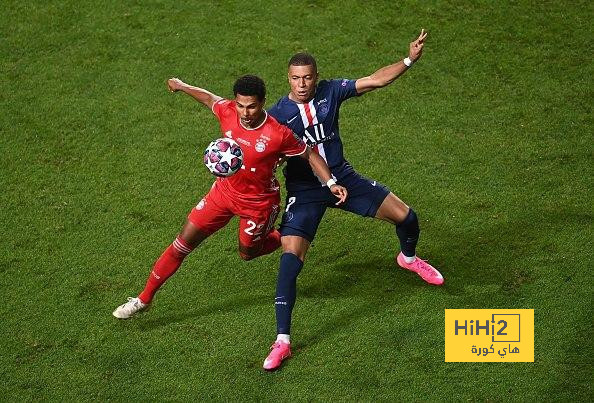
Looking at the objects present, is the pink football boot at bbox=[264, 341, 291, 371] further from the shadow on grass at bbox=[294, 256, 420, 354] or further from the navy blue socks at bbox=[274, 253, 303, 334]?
the shadow on grass at bbox=[294, 256, 420, 354]

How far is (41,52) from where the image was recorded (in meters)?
10.5

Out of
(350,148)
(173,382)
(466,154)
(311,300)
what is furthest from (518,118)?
(173,382)

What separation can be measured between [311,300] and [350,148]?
1981mm

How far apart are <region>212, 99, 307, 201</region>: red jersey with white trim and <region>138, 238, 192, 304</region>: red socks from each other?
561 mm

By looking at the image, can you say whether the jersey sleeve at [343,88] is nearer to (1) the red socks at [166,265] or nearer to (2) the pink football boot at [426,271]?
(2) the pink football boot at [426,271]

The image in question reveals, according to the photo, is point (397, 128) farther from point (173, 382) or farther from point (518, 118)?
point (173, 382)

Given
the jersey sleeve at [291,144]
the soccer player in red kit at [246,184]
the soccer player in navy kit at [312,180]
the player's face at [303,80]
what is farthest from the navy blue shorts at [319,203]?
the player's face at [303,80]

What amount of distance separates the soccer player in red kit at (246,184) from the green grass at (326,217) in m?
0.42

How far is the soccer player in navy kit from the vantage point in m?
7.22

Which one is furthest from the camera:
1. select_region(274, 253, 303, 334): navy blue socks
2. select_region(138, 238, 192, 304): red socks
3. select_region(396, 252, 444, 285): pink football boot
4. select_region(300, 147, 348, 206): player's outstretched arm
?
select_region(396, 252, 444, 285): pink football boot

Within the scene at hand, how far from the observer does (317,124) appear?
24.3 feet

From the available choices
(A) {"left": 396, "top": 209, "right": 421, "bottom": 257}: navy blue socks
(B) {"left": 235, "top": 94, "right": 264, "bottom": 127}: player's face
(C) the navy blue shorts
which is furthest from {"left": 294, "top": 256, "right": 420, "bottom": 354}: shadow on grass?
(B) {"left": 235, "top": 94, "right": 264, "bottom": 127}: player's face

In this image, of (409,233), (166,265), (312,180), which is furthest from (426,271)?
(166,265)

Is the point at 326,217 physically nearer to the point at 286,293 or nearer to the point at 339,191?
the point at 286,293
